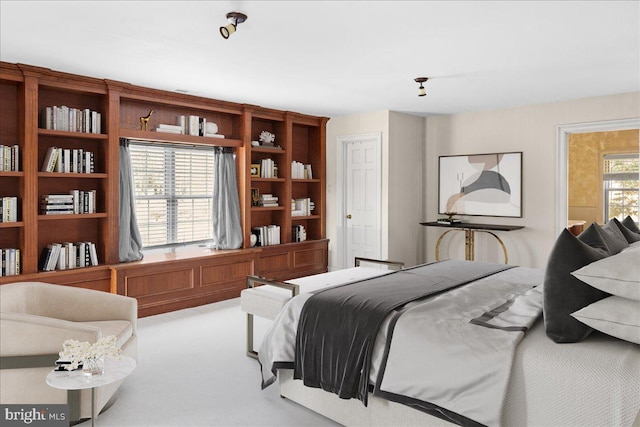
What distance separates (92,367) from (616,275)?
2.27 m

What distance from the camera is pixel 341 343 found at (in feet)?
7.98

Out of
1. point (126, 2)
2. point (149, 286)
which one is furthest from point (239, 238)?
point (126, 2)

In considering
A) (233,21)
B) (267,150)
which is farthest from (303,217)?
(233,21)

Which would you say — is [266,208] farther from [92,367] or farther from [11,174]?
[92,367]

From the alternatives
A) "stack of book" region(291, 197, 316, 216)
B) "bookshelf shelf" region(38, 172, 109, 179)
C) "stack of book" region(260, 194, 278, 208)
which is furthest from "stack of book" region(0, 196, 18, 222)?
"stack of book" region(291, 197, 316, 216)

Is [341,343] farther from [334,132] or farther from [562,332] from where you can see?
[334,132]

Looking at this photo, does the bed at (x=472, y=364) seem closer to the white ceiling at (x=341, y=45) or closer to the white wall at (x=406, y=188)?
the white ceiling at (x=341, y=45)

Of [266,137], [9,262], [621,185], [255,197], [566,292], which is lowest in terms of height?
[9,262]

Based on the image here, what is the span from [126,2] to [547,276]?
9.12ft

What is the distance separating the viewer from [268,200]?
635cm

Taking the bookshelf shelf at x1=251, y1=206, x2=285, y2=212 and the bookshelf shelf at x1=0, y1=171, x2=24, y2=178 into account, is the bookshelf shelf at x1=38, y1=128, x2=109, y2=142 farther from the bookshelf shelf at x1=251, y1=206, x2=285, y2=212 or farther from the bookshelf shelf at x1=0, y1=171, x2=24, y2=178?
the bookshelf shelf at x1=251, y1=206, x2=285, y2=212

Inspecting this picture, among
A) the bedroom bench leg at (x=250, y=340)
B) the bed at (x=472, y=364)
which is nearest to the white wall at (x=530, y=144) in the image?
the bed at (x=472, y=364)

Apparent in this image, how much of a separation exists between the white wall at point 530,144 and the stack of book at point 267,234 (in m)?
2.52

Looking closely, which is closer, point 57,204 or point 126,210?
point 57,204
